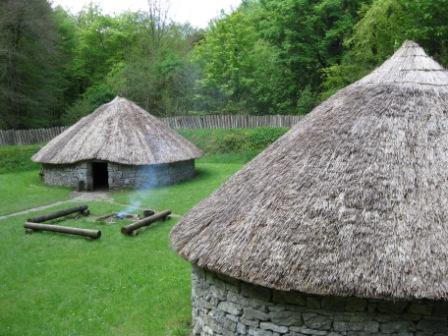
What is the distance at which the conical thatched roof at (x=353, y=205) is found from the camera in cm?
722

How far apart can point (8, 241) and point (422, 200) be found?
1364 cm

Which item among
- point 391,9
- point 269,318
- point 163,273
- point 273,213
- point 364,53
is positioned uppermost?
point 391,9

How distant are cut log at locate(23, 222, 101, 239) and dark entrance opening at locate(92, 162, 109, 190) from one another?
772cm

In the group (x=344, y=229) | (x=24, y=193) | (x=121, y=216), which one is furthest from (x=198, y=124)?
(x=344, y=229)

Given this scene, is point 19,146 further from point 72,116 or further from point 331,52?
point 331,52

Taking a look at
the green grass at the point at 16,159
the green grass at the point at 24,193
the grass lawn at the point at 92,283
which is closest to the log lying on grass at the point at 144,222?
the grass lawn at the point at 92,283

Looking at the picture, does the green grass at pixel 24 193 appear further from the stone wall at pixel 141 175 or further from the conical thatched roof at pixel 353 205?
the conical thatched roof at pixel 353 205

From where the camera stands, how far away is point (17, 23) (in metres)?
35.7

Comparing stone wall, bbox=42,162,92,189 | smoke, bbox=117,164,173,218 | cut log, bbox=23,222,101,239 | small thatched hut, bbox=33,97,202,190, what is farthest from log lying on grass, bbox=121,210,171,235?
stone wall, bbox=42,162,92,189

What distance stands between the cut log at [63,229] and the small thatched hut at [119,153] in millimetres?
6573

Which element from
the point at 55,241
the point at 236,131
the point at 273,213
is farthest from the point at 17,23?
the point at 273,213

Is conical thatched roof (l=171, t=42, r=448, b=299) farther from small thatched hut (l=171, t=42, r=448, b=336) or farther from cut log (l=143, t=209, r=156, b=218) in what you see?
cut log (l=143, t=209, r=156, b=218)

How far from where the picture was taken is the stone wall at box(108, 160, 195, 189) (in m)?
24.0

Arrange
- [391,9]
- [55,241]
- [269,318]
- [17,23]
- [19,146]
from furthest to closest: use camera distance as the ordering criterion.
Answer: [17,23], [19,146], [391,9], [55,241], [269,318]
